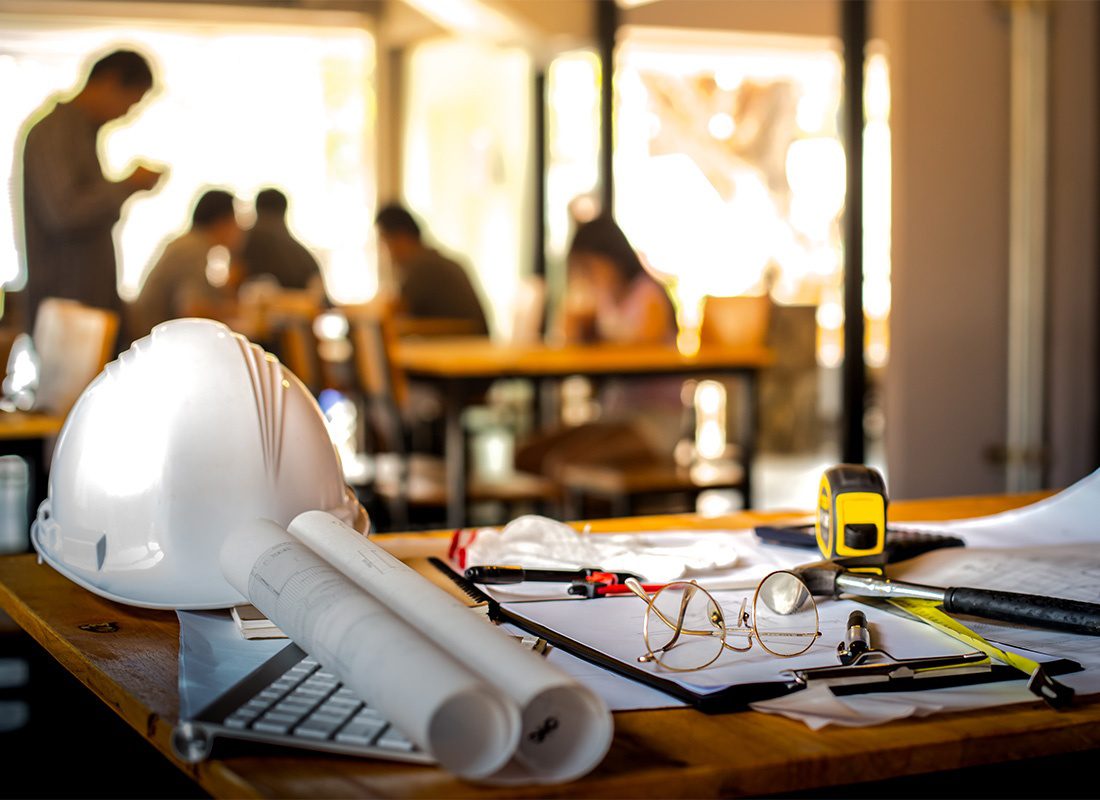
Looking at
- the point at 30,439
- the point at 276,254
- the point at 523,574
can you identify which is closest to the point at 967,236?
the point at 30,439

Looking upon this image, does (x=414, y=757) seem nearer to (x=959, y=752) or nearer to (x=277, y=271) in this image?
(x=959, y=752)

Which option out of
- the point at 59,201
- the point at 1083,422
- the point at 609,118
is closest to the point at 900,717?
the point at 59,201

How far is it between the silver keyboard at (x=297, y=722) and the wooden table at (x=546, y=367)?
3170mm

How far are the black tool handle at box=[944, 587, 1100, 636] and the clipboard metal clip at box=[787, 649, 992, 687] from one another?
0.28ft

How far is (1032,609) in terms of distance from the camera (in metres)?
0.96

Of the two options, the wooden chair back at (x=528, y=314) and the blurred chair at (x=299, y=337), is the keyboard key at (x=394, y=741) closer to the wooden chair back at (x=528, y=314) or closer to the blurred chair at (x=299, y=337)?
the blurred chair at (x=299, y=337)

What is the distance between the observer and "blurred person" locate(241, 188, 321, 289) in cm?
767

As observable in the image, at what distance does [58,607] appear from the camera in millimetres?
1112

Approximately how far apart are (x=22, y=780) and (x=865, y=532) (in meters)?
1.47

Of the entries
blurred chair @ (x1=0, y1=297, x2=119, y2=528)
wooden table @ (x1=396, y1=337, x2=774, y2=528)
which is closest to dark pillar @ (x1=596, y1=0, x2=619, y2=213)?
wooden table @ (x1=396, y1=337, x2=774, y2=528)

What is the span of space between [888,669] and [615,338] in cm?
A: 415

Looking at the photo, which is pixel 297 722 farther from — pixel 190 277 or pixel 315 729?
pixel 190 277

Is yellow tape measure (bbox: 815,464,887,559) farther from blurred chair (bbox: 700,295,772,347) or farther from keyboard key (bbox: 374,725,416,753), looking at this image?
blurred chair (bbox: 700,295,772,347)

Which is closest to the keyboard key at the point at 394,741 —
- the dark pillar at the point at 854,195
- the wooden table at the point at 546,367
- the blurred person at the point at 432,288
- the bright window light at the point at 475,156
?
the wooden table at the point at 546,367
